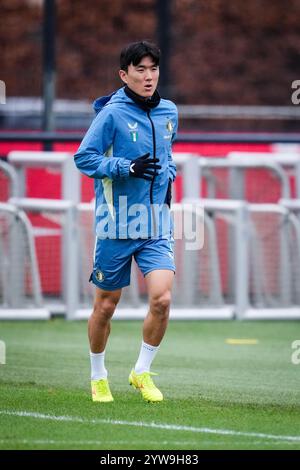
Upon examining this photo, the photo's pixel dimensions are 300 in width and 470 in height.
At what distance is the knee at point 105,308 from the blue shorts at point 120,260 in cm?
7

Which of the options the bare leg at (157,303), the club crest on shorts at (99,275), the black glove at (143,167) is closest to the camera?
the black glove at (143,167)

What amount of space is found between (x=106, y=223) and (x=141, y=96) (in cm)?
81

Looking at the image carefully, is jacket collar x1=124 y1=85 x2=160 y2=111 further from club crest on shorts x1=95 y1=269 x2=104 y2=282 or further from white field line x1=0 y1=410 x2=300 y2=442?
white field line x1=0 y1=410 x2=300 y2=442

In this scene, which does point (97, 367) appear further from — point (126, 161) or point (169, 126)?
point (169, 126)

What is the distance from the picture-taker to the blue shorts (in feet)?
27.5

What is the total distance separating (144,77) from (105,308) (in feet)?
4.68

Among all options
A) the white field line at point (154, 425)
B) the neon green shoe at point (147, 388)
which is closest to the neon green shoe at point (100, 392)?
the neon green shoe at point (147, 388)

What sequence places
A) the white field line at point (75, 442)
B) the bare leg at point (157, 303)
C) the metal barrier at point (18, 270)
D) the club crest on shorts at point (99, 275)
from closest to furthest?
the white field line at point (75, 442)
the bare leg at point (157, 303)
the club crest on shorts at point (99, 275)
the metal barrier at point (18, 270)

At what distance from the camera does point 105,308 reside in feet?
27.6

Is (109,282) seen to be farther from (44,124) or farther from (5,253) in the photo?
(44,124)

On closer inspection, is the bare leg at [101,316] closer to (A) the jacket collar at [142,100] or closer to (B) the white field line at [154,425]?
(B) the white field line at [154,425]

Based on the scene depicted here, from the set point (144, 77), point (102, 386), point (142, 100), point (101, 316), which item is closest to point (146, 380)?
point (102, 386)

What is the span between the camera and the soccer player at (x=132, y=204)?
8344mm
